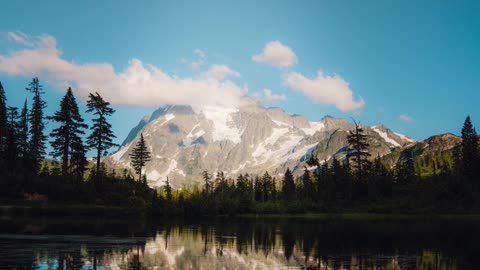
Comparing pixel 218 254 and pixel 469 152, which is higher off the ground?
pixel 469 152

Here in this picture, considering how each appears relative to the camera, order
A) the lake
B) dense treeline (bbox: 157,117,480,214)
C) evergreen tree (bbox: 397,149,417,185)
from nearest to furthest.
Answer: the lake, dense treeline (bbox: 157,117,480,214), evergreen tree (bbox: 397,149,417,185)

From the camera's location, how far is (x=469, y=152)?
106 metres

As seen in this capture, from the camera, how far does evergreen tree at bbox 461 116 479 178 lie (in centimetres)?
10356

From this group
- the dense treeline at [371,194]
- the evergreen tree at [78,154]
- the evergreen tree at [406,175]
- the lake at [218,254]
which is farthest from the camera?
the evergreen tree at [406,175]

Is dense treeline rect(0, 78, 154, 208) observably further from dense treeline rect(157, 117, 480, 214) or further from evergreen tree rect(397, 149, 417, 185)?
evergreen tree rect(397, 149, 417, 185)

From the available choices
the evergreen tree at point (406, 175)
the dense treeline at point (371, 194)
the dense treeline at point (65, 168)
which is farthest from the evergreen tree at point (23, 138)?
the evergreen tree at point (406, 175)

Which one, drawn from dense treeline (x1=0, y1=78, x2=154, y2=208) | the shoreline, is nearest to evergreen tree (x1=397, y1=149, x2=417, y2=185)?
the shoreline

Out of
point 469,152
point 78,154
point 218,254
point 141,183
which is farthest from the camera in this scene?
point 469,152

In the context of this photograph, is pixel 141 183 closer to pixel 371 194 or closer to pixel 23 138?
pixel 23 138

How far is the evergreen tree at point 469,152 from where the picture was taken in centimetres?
10356

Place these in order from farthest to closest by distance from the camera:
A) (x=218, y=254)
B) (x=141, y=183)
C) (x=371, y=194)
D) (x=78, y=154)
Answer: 1. (x=371, y=194)
2. (x=141, y=183)
3. (x=78, y=154)
4. (x=218, y=254)

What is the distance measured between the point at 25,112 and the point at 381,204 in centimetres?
7884

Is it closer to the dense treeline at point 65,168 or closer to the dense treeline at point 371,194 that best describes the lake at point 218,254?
the dense treeline at point 65,168

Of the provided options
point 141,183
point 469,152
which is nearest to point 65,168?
point 141,183
